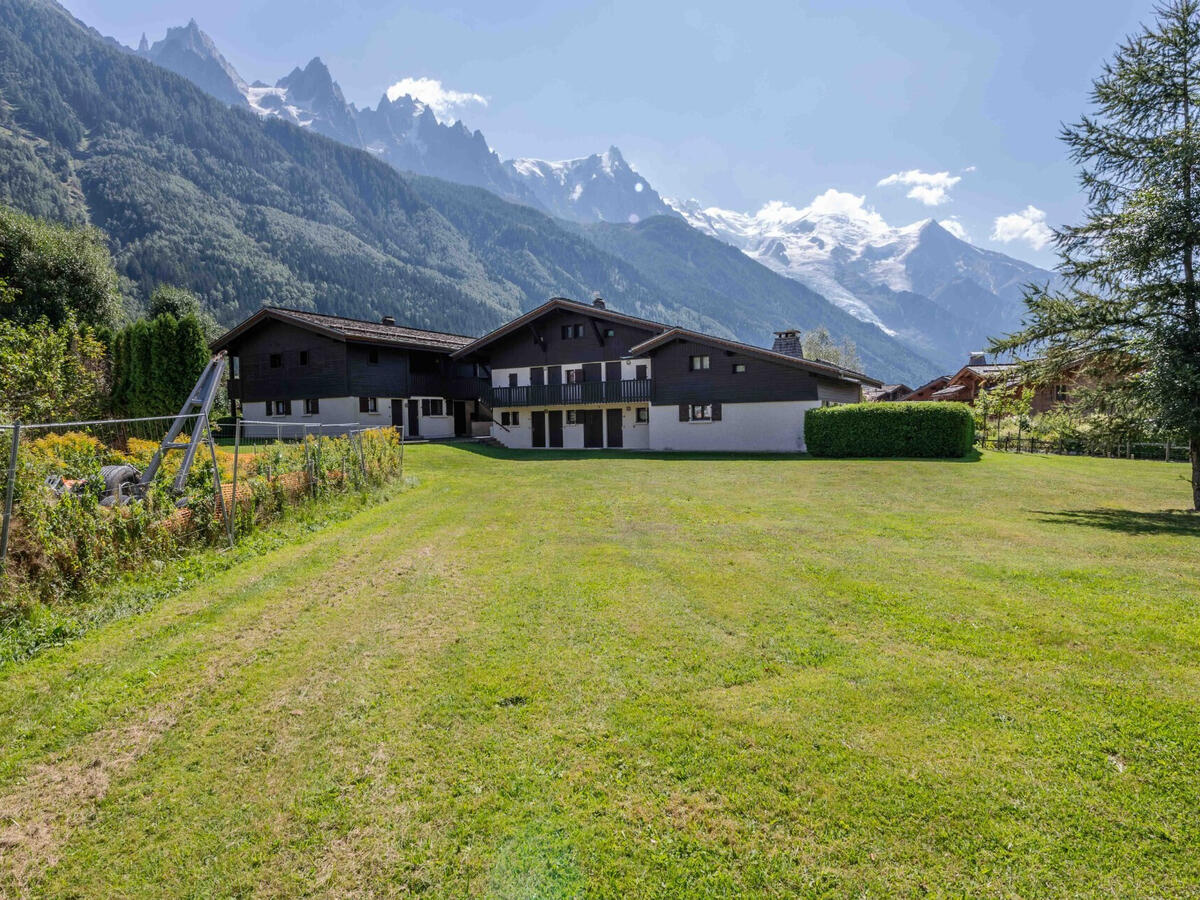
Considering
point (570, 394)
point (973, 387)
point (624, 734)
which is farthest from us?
point (973, 387)

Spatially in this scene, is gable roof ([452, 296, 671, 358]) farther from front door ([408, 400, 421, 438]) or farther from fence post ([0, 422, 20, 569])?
fence post ([0, 422, 20, 569])

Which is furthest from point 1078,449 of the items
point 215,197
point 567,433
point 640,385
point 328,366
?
point 215,197

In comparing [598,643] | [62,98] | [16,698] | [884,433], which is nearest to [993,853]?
[598,643]

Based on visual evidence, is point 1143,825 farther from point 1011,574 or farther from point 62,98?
point 62,98

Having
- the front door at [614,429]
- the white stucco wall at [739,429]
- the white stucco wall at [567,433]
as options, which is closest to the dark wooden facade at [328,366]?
the white stucco wall at [567,433]

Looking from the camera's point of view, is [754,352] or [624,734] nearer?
[624,734]

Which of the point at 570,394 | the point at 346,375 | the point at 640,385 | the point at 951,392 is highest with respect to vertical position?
the point at 346,375

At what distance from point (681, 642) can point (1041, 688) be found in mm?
2965

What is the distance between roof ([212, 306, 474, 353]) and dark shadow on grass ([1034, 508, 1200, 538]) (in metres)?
33.4

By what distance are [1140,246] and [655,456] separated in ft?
61.6

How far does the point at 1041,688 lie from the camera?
15.0 ft

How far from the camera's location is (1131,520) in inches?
480

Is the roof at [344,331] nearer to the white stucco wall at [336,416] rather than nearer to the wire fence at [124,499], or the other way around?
the white stucco wall at [336,416]

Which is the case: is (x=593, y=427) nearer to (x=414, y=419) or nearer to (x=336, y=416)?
(x=414, y=419)
